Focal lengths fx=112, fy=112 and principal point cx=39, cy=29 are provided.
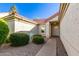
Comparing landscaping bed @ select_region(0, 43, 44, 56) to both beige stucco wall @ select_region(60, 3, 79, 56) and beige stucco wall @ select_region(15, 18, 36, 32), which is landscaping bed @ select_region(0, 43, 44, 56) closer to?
beige stucco wall @ select_region(60, 3, 79, 56)

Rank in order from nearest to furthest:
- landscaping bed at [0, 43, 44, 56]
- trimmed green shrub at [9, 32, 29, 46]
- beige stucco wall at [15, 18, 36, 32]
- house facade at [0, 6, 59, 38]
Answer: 1. landscaping bed at [0, 43, 44, 56]
2. trimmed green shrub at [9, 32, 29, 46]
3. house facade at [0, 6, 59, 38]
4. beige stucco wall at [15, 18, 36, 32]

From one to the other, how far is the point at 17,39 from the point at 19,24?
9.63 ft

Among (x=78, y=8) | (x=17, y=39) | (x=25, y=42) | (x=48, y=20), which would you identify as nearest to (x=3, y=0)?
(x=78, y=8)

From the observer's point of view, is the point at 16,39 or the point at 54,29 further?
the point at 54,29

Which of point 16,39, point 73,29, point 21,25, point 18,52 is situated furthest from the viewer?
point 21,25

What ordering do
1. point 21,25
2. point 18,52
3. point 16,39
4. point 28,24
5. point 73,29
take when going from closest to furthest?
1. point 73,29
2. point 18,52
3. point 16,39
4. point 21,25
5. point 28,24

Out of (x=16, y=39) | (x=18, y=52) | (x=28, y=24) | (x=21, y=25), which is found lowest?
(x=18, y=52)

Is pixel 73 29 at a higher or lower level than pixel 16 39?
higher

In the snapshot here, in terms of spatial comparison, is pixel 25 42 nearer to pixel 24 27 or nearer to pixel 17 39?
pixel 17 39

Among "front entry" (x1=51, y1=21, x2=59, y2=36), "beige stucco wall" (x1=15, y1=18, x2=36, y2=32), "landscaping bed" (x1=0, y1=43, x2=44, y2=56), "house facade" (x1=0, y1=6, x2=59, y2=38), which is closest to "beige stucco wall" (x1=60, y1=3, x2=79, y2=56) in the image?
"landscaping bed" (x1=0, y1=43, x2=44, y2=56)

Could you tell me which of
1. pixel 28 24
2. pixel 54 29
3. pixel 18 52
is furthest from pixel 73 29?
pixel 54 29

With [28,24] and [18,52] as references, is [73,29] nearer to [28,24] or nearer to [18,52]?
[18,52]

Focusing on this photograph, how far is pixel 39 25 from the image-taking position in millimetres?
17281

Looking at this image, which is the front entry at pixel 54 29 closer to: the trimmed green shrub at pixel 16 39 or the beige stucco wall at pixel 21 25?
the beige stucco wall at pixel 21 25
